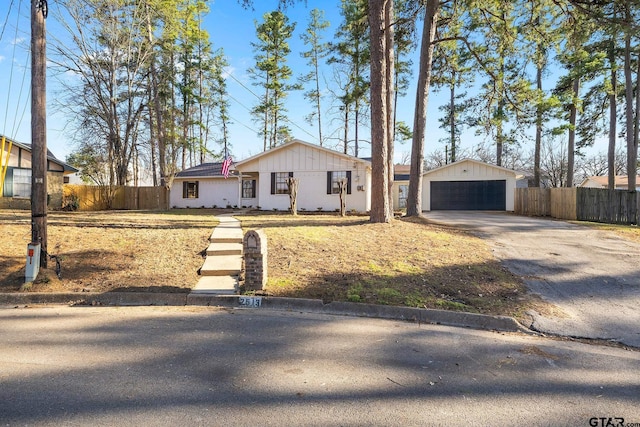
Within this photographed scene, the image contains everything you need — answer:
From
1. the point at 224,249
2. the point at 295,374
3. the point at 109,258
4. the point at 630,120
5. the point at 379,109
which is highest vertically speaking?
the point at 630,120

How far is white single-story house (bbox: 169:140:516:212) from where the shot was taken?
1948 centimetres

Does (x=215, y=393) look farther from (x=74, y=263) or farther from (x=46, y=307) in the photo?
(x=74, y=263)

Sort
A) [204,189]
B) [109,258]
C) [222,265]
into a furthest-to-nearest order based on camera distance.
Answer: [204,189]
[109,258]
[222,265]

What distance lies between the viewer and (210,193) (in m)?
24.9

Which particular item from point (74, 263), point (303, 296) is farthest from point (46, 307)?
point (303, 296)

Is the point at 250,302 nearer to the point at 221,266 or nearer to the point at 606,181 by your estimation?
the point at 221,266

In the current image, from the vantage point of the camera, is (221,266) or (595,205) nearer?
(221,266)

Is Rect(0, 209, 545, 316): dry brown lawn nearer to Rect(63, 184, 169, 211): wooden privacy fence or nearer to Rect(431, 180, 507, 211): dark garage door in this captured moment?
Rect(63, 184, 169, 211): wooden privacy fence

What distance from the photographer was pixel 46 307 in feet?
17.5

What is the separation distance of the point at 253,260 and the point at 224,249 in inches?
86.1

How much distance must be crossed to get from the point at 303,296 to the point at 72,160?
41.1 m

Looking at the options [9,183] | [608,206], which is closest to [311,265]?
[608,206]

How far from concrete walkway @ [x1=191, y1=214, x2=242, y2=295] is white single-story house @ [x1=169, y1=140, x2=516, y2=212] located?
11082 mm

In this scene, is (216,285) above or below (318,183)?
below
